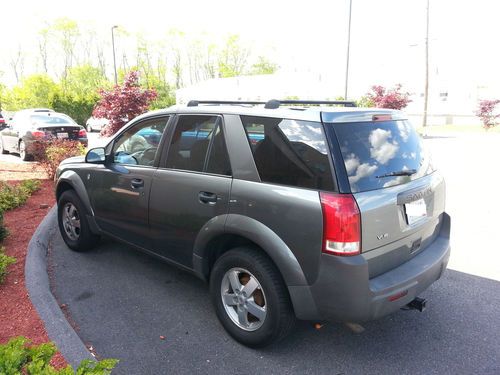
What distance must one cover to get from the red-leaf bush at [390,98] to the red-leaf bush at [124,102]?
51.8ft

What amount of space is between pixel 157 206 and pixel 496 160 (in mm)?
12223

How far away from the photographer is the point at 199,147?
3322 millimetres

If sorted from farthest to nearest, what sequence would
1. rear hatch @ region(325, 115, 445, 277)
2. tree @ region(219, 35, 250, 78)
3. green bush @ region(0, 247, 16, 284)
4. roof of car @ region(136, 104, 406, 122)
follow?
tree @ region(219, 35, 250, 78) < green bush @ region(0, 247, 16, 284) < roof of car @ region(136, 104, 406, 122) < rear hatch @ region(325, 115, 445, 277)

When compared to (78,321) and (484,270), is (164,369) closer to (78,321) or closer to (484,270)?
(78,321)

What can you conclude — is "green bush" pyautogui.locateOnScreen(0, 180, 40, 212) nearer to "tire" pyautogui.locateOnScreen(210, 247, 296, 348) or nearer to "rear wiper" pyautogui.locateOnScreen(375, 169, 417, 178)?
"tire" pyautogui.locateOnScreen(210, 247, 296, 348)

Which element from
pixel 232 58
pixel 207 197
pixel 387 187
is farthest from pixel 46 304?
pixel 232 58

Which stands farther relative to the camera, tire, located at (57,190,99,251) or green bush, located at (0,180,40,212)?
green bush, located at (0,180,40,212)

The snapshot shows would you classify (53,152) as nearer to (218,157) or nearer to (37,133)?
(37,133)

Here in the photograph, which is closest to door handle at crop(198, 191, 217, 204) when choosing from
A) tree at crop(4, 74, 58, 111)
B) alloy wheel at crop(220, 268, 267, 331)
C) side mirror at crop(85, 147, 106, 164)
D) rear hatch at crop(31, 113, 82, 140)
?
alloy wheel at crop(220, 268, 267, 331)

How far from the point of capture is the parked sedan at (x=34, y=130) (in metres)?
11.9

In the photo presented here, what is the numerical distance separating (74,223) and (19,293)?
1.31 m

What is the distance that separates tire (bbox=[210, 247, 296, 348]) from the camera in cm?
272

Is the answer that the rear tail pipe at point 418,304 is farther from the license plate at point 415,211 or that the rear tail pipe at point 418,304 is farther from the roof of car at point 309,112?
the roof of car at point 309,112

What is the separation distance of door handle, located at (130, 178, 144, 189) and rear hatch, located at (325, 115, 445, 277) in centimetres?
194
